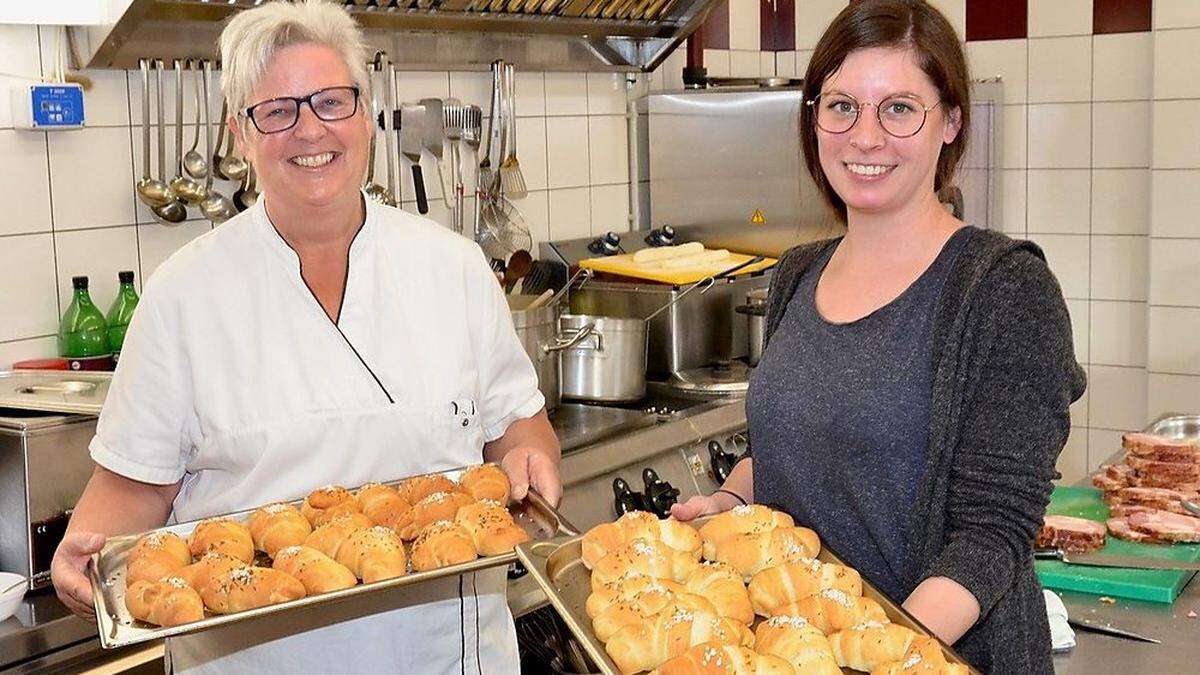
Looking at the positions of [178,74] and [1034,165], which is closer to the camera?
[178,74]

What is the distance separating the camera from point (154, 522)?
6.14 feet

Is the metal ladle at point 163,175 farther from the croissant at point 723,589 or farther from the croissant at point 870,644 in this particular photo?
the croissant at point 870,644

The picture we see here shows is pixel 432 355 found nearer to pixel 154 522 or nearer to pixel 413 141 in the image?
pixel 154 522

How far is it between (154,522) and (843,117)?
1.05m

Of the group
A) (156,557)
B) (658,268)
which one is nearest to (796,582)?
(156,557)

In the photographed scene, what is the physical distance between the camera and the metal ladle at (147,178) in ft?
8.95

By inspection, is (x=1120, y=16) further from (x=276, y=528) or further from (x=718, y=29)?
(x=276, y=528)

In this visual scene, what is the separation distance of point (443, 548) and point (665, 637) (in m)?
0.36

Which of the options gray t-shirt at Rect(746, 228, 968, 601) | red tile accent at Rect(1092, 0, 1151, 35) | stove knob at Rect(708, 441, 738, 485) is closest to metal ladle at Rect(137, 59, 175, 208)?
stove knob at Rect(708, 441, 738, 485)


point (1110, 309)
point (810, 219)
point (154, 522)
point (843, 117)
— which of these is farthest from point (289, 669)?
point (1110, 309)

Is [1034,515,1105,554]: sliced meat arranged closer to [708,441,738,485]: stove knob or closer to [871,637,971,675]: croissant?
[708,441,738,485]: stove knob

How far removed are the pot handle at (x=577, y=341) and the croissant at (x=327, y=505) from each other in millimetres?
1230

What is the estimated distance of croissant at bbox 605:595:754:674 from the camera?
1.32 metres

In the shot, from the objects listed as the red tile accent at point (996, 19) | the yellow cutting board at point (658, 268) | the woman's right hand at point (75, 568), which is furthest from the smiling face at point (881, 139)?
the red tile accent at point (996, 19)
